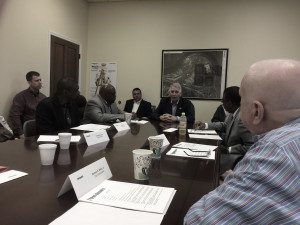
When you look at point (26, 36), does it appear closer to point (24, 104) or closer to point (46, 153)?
point (24, 104)

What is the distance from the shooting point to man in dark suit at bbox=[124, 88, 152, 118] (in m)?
5.23

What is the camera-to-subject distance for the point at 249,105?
0.83 meters

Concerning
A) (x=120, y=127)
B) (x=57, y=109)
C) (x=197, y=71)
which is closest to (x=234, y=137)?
(x=120, y=127)

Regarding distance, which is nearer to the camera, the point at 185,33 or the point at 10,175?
the point at 10,175

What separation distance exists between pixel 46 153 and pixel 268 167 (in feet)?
3.44

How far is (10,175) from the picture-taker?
1.21 meters

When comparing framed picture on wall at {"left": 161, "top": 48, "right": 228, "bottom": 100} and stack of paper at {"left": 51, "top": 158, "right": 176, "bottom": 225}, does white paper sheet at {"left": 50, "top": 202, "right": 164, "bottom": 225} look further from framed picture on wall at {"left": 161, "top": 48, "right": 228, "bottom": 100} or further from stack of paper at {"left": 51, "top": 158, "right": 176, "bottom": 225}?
framed picture on wall at {"left": 161, "top": 48, "right": 228, "bottom": 100}

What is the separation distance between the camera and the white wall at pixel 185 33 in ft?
16.3

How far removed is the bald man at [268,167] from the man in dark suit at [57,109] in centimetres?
205

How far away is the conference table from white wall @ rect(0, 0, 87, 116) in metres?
2.21

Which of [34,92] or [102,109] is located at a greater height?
[34,92]

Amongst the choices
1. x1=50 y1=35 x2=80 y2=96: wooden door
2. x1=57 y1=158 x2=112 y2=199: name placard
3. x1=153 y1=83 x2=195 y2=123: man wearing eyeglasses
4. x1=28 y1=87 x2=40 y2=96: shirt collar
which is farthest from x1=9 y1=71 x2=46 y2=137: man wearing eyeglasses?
x1=57 y1=158 x2=112 y2=199: name placard

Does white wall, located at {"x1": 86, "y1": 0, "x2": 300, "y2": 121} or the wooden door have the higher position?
white wall, located at {"x1": 86, "y1": 0, "x2": 300, "y2": 121}

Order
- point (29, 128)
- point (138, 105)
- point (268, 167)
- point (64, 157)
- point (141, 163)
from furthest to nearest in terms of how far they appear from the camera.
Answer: point (138, 105) < point (29, 128) < point (64, 157) < point (141, 163) < point (268, 167)
